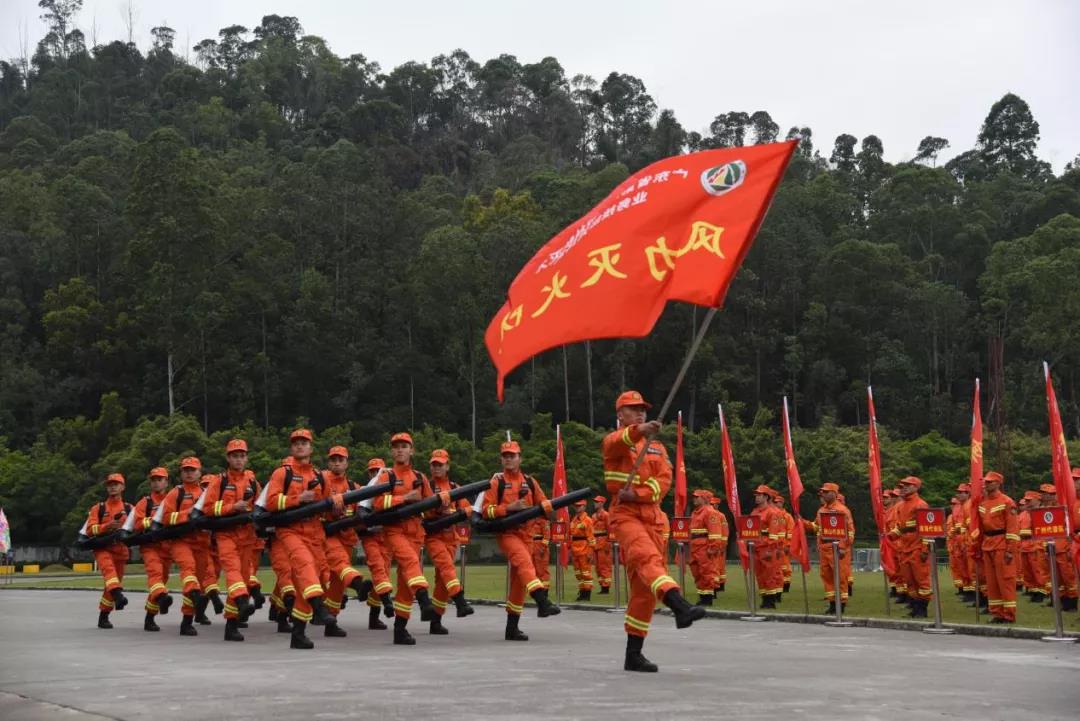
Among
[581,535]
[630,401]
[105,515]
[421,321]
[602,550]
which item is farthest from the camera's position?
[421,321]

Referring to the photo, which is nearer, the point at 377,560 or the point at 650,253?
the point at 650,253

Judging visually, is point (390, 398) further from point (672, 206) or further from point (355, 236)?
point (672, 206)

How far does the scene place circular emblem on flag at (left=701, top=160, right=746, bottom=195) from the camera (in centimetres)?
1120

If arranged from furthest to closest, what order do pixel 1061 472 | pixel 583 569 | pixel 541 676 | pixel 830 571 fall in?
1. pixel 583 569
2. pixel 830 571
3. pixel 1061 472
4. pixel 541 676

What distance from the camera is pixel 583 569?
25781 millimetres

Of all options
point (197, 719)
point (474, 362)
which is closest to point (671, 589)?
point (197, 719)

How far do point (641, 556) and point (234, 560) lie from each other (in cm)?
684

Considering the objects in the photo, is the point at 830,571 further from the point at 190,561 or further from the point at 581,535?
the point at 190,561

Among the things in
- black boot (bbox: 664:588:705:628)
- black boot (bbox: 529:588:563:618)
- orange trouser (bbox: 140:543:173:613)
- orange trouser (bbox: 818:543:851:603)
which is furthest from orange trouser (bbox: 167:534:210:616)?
orange trouser (bbox: 818:543:851:603)

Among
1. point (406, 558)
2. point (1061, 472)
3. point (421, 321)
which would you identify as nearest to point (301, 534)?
point (406, 558)

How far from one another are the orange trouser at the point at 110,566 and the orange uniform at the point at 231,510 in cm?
263

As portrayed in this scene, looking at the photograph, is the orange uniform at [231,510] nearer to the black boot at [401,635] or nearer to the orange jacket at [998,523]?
the black boot at [401,635]

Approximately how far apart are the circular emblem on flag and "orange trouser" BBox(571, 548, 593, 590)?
49.5ft

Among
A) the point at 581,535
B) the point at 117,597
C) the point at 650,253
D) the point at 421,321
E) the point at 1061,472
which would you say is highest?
the point at 421,321
